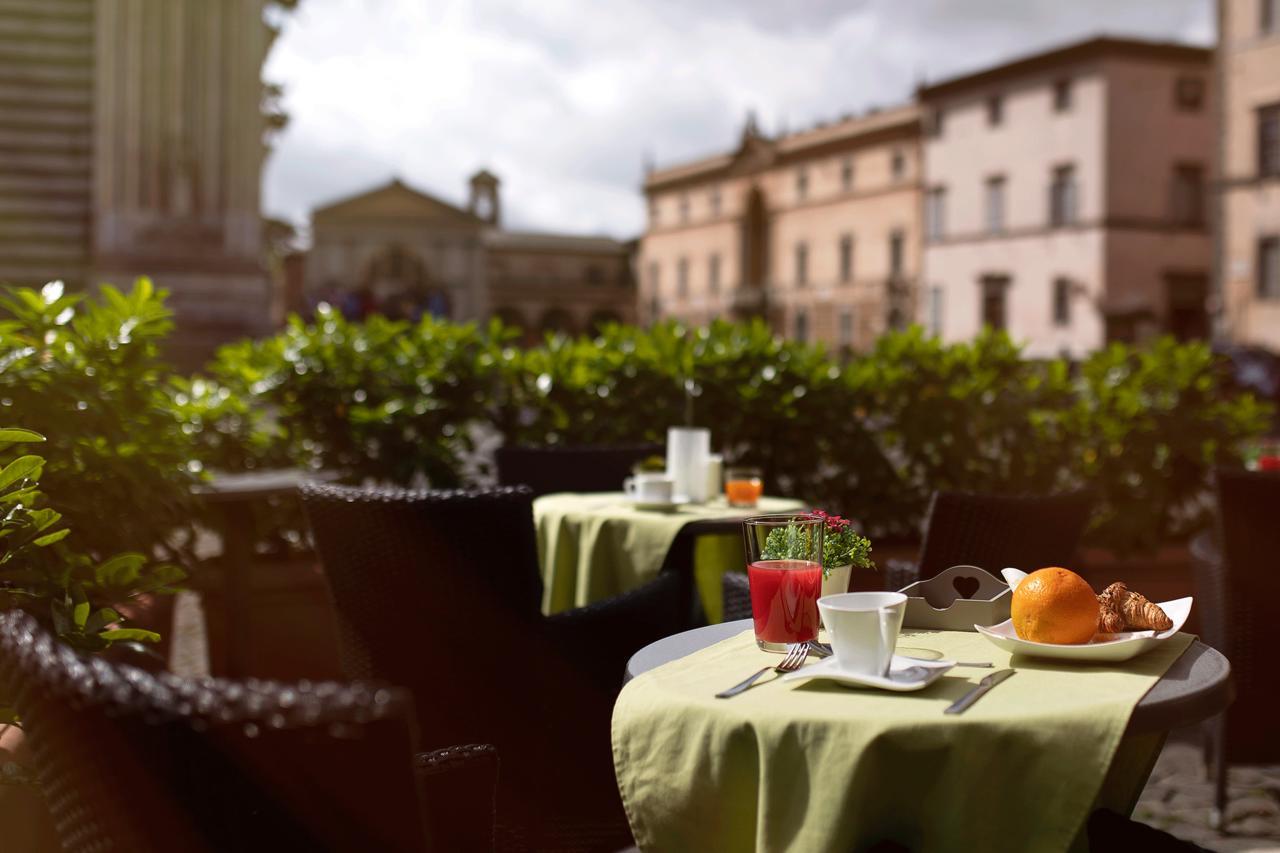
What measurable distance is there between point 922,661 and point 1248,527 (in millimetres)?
2082

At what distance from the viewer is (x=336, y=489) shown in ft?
10.0

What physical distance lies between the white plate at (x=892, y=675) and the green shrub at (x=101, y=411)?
1.90 m

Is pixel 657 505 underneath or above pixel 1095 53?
underneath

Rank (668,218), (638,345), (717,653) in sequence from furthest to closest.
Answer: (668,218) < (638,345) < (717,653)

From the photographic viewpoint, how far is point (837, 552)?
2.33 meters

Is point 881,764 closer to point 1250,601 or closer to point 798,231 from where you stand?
point 1250,601

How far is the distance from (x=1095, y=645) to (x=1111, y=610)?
0.21 m

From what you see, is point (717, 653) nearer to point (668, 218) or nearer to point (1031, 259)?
point (1031, 259)

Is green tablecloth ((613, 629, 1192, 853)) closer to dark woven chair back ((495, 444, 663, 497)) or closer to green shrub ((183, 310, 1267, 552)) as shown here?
dark woven chair back ((495, 444, 663, 497))

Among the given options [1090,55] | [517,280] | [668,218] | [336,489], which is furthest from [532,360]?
[517,280]

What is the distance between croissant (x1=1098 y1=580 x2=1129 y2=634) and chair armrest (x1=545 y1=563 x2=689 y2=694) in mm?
1293

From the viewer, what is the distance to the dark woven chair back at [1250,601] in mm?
3572

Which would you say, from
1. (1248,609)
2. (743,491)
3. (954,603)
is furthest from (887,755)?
(743,491)

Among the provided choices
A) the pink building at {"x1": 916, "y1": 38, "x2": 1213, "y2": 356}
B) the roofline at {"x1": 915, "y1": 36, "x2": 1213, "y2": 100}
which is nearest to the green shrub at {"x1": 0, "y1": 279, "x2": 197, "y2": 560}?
the pink building at {"x1": 916, "y1": 38, "x2": 1213, "y2": 356}
